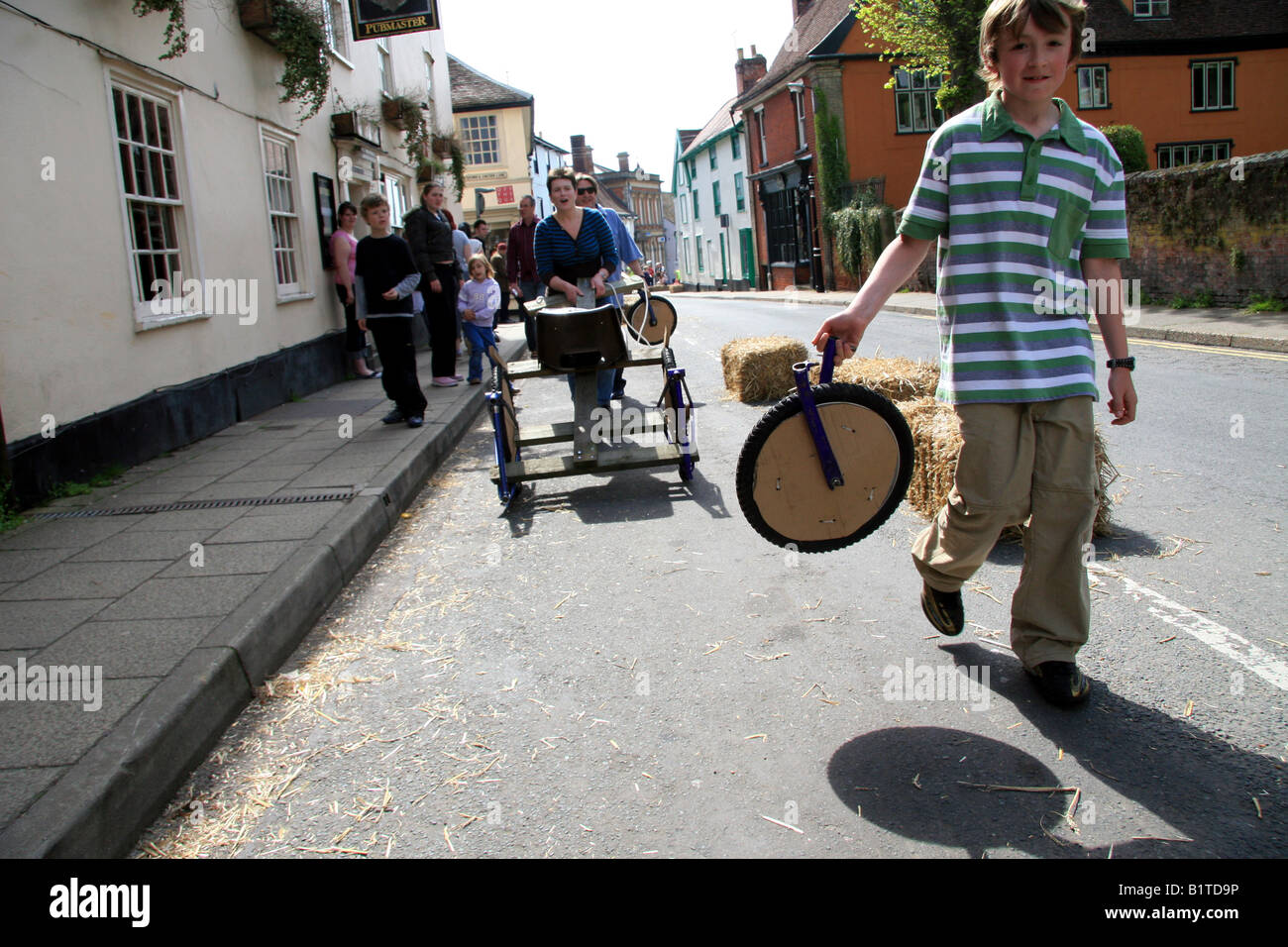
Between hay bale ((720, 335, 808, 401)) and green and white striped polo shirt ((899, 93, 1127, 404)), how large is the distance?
616cm

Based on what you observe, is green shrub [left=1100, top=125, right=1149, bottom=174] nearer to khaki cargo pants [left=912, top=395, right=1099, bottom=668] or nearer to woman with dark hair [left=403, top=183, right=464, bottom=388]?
woman with dark hair [left=403, top=183, right=464, bottom=388]

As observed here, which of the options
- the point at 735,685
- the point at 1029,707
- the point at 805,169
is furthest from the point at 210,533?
the point at 805,169

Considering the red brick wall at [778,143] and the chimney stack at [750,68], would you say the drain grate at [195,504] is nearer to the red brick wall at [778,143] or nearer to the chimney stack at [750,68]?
the red brick wall at [778,143]

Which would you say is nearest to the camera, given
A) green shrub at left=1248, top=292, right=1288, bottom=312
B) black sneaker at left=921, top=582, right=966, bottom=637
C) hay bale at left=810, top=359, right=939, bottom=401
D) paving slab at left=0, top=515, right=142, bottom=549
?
black sneaker at left=921, top=582, right=966, bottom=637

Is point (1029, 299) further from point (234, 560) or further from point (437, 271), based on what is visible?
point (437, 271)

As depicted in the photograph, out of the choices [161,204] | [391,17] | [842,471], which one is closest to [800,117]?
[391,17]

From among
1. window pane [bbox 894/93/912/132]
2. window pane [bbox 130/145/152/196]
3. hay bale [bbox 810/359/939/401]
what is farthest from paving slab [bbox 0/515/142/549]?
window pane [bbox 894/93/912/132]

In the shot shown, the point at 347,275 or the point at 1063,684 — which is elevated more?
the point at 347,275

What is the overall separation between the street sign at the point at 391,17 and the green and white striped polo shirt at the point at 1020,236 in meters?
10.8

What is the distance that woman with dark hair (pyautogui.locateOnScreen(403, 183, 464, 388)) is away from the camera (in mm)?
11430

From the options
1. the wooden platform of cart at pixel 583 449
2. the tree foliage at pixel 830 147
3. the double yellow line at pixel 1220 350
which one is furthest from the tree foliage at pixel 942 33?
the wooden platform of cart at pixel 583 449

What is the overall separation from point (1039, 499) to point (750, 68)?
153 feet

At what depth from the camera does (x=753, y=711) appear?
335 centimetres
